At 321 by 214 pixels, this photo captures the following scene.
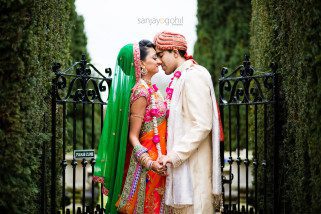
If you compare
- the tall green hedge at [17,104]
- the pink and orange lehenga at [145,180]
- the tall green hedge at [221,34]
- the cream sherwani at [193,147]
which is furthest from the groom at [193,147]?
the tall green hedge at [221,34]

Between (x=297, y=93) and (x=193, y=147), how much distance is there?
1.11 meters

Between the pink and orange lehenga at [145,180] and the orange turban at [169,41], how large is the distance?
Result: 401mm

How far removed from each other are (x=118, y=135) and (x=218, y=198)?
102 cm

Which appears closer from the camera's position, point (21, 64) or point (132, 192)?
point (21, 64)

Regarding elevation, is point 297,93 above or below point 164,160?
above

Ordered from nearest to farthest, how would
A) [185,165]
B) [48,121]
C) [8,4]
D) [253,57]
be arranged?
1. [8,4]
2. [185,165]
3. [48,121]
4. [253,57]

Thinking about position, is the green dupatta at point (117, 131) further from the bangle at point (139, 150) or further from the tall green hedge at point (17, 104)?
the tall green hedge at point (17, 104)

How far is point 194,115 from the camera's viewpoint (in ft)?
14.1

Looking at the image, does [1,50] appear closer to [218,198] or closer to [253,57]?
[218,198]

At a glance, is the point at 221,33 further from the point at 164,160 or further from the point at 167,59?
the point at 164,160

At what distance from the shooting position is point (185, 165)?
14.3 feet

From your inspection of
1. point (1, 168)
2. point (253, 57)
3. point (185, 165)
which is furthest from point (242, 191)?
point (1, 168)

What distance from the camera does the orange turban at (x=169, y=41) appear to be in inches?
182

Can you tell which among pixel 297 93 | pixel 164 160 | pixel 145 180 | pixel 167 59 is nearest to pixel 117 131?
pixel 145 180
